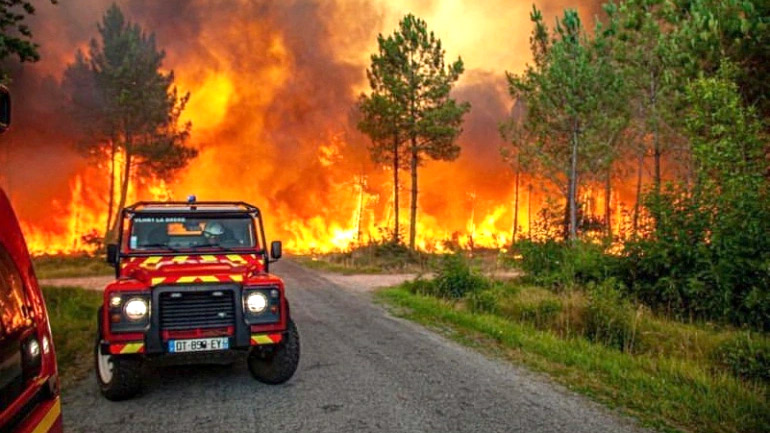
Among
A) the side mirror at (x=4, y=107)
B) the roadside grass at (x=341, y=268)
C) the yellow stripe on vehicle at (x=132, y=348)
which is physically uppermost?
the side mirror at (x=4, y=107)

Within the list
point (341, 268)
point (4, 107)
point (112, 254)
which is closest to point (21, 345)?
point (4, 107)

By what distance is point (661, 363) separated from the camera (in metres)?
7.54

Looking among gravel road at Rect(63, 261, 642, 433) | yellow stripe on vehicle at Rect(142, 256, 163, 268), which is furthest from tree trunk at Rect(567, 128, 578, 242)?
yellow stripe on vehicle at Rect(142, 256, 163, 268)

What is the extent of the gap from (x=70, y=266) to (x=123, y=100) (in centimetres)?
1068

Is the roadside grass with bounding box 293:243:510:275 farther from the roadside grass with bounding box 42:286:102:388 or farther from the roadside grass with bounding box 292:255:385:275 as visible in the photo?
the roadside grass with bounding box 42:286:102:388

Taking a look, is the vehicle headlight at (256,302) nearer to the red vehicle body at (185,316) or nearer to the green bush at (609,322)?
the red vehicle body at (185,316)

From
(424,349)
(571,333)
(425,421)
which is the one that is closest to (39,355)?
(425,421)

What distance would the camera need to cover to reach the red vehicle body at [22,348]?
2.63 metres

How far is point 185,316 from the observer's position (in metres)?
5.96

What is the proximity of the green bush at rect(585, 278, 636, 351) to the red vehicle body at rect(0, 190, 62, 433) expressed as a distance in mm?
8383

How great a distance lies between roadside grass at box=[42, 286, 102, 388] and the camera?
7.60 m

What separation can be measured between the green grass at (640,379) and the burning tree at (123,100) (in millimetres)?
29497

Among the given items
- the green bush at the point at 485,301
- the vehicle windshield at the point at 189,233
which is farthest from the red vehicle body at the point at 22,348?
the green bush at the point at 485,301

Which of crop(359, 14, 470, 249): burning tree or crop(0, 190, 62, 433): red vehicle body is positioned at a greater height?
crop(359, 14, 470, 249): burning tree
